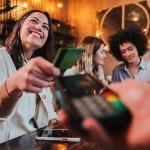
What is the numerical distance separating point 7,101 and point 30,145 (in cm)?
15

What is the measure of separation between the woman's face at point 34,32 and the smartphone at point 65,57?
0.97m

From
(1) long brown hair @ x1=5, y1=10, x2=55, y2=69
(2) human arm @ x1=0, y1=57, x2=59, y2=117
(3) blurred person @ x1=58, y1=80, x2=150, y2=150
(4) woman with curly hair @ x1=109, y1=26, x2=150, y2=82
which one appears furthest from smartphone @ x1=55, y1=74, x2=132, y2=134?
(4) woman with curly hair @ x1=109, y1=26, x2=150, y2=82

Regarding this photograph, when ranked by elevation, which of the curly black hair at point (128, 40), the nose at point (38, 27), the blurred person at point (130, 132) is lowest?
the curly black hair at point (128, 40)

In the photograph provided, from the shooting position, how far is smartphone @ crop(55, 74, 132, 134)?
271 mm

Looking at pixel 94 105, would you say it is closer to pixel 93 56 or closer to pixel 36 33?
pixel 36 33

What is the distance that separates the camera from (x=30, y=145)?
88 centimetres

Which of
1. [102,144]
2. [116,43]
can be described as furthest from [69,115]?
[116,43]

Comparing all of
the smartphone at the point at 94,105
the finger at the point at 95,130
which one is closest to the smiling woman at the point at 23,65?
the smartphone at the point at 94,105

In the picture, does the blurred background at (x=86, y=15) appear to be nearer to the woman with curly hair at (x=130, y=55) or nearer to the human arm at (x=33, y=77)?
the woman with curly hair at (x=130, y=55)

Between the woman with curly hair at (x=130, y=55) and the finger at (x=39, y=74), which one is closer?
the finger at (x=39, y=74)

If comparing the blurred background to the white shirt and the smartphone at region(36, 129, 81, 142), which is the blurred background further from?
the smartphone at region(36, 129, 81, 142)

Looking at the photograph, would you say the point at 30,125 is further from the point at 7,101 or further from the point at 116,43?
the point at 116,43

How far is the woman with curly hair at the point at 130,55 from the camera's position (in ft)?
7.99

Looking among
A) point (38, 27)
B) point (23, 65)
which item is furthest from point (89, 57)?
point (23, 65)
